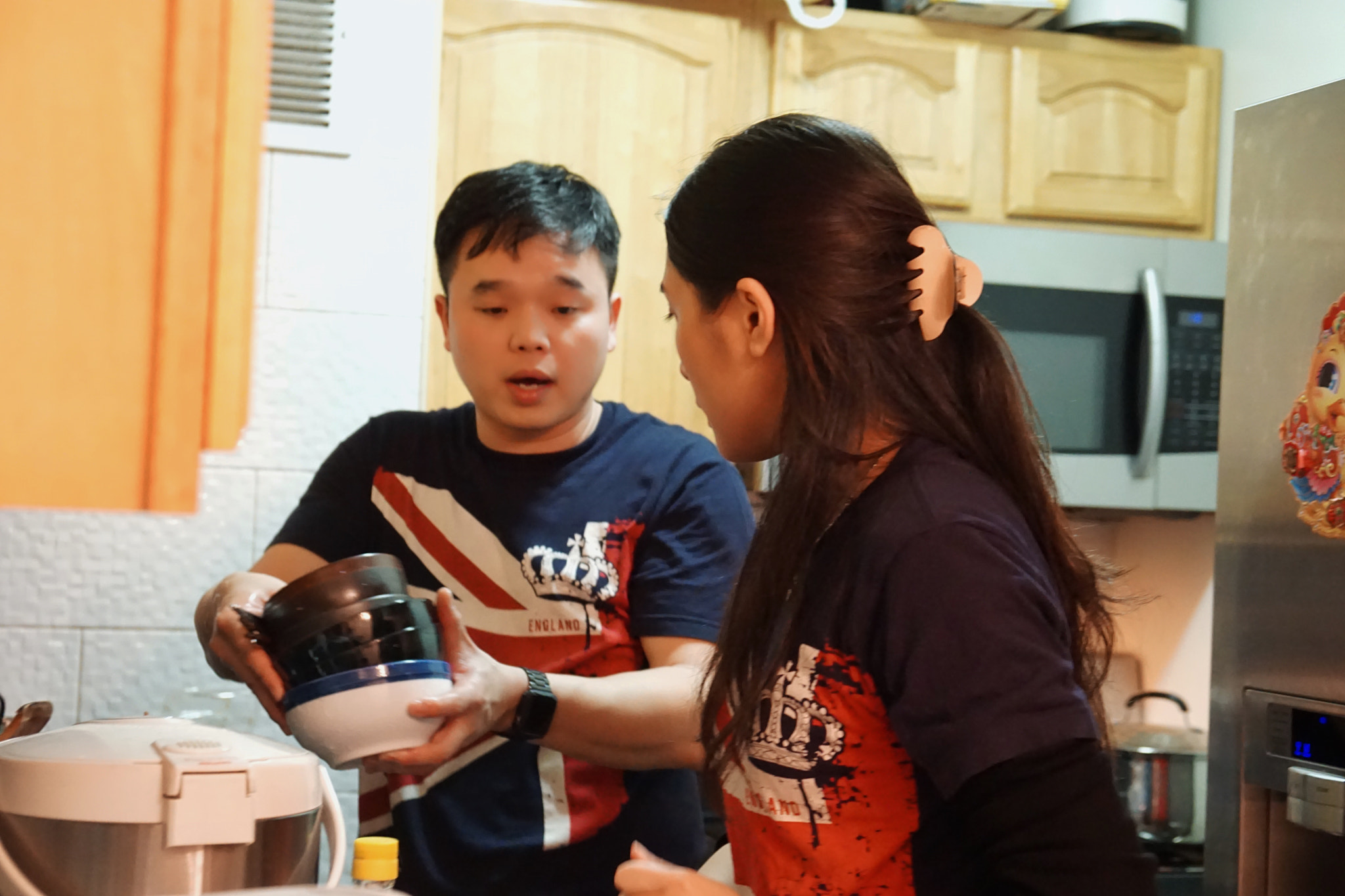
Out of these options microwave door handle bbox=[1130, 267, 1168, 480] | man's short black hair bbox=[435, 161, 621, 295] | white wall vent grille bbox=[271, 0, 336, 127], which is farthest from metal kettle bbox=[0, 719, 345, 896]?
microwave door handle bbox=[1130, 267, 1168, 480]

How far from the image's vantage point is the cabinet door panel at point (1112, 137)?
2.33 metres

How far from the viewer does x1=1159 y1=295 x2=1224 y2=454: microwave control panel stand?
7.32ft

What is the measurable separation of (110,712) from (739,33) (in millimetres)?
1578

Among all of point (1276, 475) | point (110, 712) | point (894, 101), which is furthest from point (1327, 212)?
point (110, 712)

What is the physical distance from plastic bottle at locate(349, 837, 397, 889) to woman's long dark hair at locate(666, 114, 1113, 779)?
0.23 metres

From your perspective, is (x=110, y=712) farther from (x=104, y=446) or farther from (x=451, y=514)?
(x=104, y=446)

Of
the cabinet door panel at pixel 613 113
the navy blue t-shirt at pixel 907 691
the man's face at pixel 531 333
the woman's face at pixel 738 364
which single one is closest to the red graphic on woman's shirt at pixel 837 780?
the navy blue t-shirt at pixel 907 691

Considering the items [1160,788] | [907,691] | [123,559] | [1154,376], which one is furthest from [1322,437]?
[123,559]

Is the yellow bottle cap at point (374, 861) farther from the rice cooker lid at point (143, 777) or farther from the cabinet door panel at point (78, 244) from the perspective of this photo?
the cabinet door panel at point (78, 244)

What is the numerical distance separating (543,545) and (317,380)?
3.35 ft

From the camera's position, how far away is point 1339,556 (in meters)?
1.45

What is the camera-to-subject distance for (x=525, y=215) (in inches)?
52.4

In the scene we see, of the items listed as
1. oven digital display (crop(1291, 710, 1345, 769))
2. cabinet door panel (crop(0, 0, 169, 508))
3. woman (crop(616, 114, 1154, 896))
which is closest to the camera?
cabinet door panel (crop(0, 0, 169, 508))

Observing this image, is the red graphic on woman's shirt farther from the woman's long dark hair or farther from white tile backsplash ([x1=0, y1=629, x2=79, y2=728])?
white tile backsplash ([x1=0, y1=629, x2=79, y2=728])
